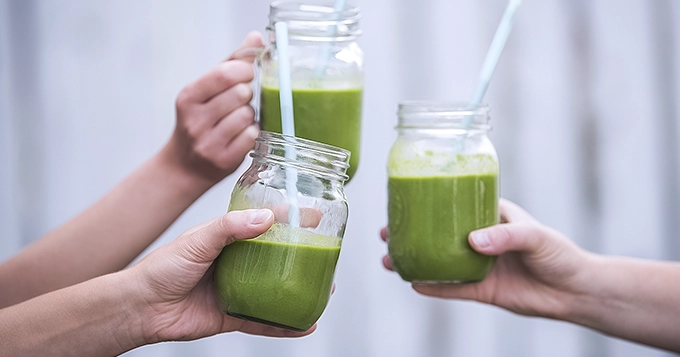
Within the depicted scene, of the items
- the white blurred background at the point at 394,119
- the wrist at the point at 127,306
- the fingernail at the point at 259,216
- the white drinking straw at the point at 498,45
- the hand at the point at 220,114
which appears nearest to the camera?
the fingernail at the point at 259,216

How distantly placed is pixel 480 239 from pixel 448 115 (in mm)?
206

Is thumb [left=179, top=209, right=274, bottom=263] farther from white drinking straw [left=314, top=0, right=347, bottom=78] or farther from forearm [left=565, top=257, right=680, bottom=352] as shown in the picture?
forearm [left=565, top=257, right=680, bottom=352]

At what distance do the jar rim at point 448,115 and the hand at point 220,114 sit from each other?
0.29 m

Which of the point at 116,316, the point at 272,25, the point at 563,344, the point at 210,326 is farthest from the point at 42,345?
the point at 563,344

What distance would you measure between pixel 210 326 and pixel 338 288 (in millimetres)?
1134

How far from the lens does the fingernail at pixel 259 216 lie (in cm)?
87

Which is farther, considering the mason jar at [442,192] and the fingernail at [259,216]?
the mason jar at [442,192]

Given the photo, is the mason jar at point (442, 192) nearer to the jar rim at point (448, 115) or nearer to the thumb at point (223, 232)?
the jar rim at point (448, 115)

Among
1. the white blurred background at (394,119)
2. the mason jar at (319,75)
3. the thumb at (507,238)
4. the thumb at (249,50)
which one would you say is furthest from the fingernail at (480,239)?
the white blurred background at (394,119)

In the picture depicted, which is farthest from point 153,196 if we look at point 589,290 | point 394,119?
point 394,119

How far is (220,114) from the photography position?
1.25m

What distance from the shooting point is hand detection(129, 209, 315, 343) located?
2.88 feet

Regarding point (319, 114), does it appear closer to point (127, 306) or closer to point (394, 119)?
point (127, 306)

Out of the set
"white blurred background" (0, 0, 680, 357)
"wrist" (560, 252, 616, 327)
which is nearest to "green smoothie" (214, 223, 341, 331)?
"wrist" (560, 252, 616, 327)
